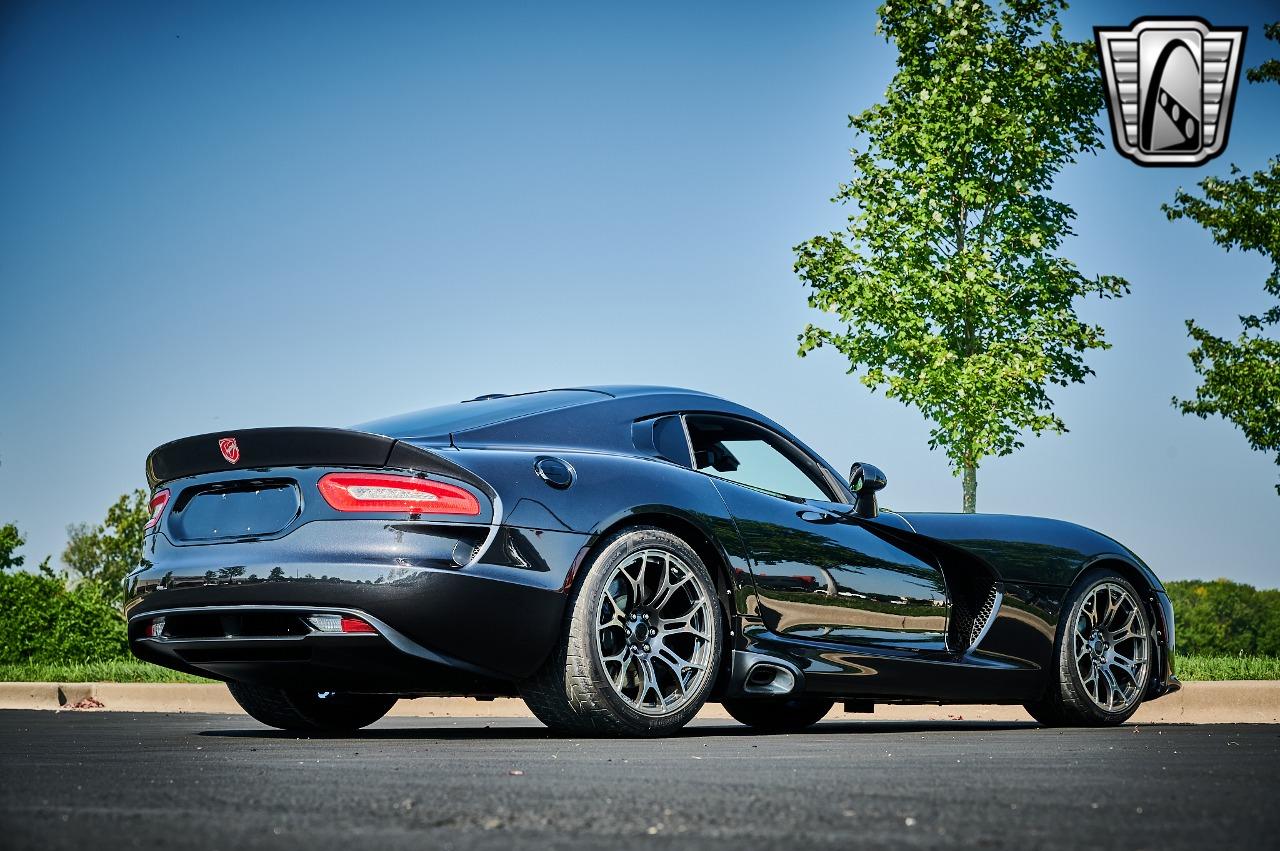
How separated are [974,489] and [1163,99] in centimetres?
768

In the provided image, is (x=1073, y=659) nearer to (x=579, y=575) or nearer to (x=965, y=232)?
(x=579, y=575)

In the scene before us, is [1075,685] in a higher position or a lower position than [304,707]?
higher

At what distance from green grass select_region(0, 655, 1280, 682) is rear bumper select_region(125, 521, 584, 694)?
6.56m

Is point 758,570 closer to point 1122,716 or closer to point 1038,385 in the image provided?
point 1122,716

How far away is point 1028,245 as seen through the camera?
17.8 meters

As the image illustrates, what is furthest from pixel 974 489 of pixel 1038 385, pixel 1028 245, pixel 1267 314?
pixel 1267 314

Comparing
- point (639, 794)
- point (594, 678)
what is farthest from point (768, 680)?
point (639, 794)

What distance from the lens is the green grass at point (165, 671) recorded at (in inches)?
428

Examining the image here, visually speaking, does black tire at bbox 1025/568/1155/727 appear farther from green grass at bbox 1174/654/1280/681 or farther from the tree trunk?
Result: the tree trunk

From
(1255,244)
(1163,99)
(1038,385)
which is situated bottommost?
(1038,385)

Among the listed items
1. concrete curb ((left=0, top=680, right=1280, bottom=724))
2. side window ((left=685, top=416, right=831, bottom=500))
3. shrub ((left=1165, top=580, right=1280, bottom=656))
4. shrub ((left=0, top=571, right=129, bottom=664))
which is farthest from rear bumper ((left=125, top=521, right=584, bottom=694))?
shrub ((left=1165, top=580, right=1280, bottom=656))

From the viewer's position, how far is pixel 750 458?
6863 mm

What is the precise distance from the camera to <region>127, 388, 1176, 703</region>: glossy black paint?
5453 millimetres

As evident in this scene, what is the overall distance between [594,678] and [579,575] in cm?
39
